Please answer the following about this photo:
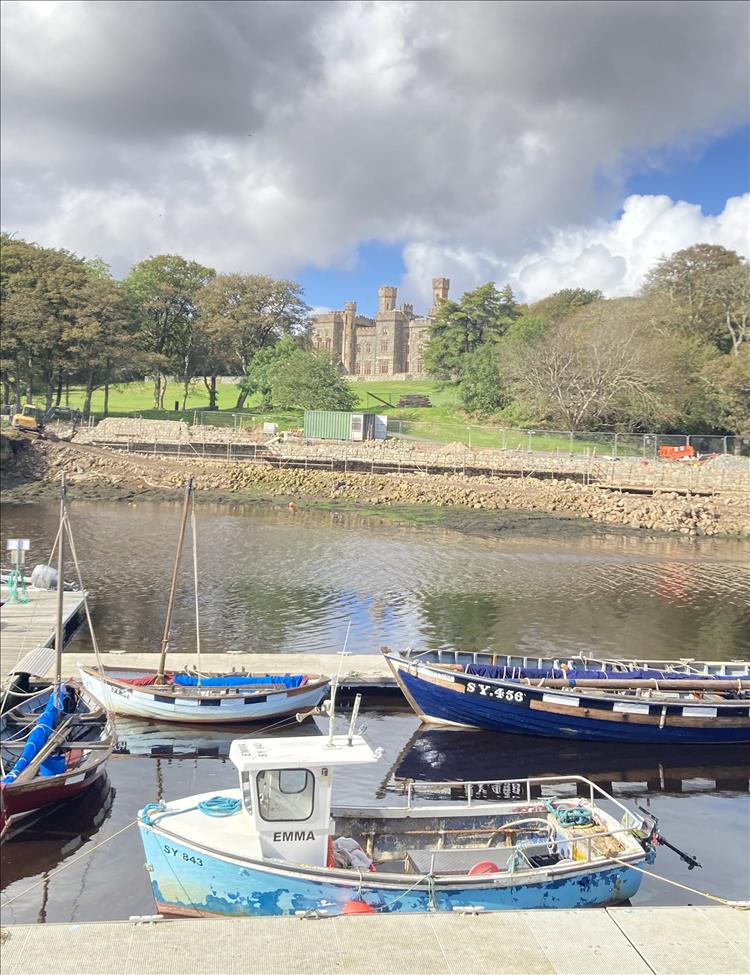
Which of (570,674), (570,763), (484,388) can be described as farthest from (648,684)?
(484,388)

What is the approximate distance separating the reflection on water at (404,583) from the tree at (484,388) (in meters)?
25.6

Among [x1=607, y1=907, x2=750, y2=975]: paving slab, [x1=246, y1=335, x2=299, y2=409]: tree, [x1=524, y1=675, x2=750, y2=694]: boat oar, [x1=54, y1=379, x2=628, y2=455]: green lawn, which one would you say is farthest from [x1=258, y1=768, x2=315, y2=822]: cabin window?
[x1=246, y1=335, x2=299, y2=409]: tree

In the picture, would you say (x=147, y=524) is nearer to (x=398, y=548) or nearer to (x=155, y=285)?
(x=398, y=548)

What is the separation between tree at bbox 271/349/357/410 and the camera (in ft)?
268

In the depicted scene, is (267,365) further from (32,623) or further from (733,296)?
(32,623)

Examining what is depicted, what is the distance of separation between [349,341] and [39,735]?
411ft

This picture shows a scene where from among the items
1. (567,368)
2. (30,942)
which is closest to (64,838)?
(30,942)

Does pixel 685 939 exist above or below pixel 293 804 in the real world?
below

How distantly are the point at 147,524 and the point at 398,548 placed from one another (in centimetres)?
1519

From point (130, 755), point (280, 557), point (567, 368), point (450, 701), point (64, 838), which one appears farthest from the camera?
point (567, 368)

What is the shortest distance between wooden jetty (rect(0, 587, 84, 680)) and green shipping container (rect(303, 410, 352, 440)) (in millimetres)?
42828

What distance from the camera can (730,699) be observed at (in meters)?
23.9

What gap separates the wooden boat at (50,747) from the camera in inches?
667

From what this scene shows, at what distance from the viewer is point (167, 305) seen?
300 feet
